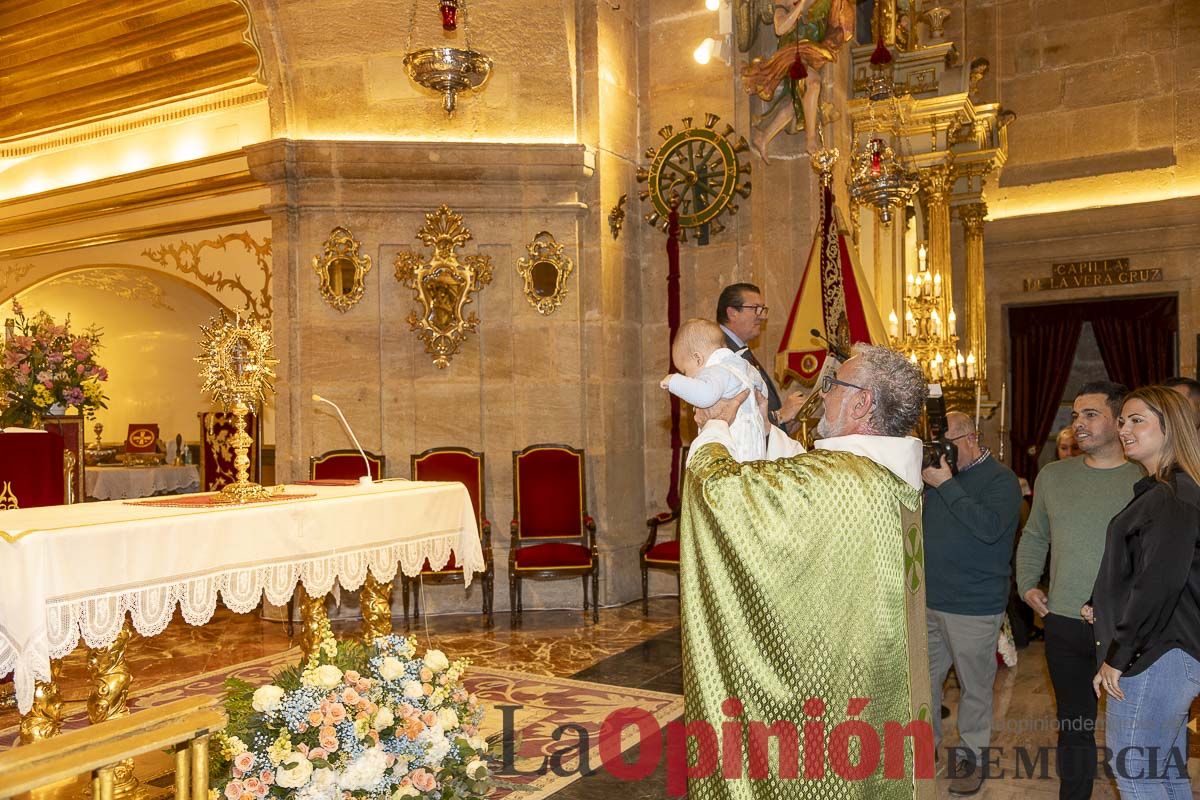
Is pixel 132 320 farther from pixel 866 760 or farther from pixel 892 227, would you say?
pixel 866 760

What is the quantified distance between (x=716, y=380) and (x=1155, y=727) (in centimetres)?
168

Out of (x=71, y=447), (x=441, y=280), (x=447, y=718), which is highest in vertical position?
(x=441, y=280)

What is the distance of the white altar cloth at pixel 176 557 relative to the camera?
11.6 feet

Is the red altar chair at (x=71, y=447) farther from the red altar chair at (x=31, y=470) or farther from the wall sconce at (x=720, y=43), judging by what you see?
the wall sconce at (x=720, y=43)

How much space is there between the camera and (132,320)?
43.5 feet

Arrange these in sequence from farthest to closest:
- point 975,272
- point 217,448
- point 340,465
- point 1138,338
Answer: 1. point 975,272
2. point 1138,338
3. point 217,448
4. point 340,465

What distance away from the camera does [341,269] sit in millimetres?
8180

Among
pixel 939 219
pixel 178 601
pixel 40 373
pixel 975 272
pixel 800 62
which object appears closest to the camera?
pixel 178 601

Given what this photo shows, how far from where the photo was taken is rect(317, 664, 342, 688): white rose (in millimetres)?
2730

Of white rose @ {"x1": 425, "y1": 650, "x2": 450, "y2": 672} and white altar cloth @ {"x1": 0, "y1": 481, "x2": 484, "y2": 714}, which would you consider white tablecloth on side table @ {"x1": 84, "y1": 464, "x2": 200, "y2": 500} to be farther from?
white rose @ {"x1": 425, "y1": 650, "x2": 450, "y2": 672}

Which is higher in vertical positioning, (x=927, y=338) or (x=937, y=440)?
(x=927, y=338)

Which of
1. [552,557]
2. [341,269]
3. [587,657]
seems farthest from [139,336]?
[587,657]

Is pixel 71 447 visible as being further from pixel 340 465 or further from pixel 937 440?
pixel 937 440

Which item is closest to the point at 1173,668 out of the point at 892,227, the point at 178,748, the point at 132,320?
the point at 178,748
